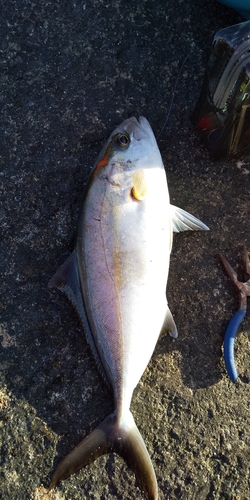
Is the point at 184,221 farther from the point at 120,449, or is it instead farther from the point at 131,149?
the point at 120,449

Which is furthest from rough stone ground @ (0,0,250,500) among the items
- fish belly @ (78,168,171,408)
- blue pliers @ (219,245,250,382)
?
fish belly @ (78,168,171,408)

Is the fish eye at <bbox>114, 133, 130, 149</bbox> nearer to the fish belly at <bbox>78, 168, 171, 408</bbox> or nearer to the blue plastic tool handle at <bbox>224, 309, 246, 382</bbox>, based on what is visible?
the fish belly at <bbox>78, 168, 171, 408</bbox>

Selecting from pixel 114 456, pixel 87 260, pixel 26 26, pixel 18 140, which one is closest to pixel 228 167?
pixel 87 260

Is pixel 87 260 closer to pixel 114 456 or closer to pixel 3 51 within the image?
pixel 114 456

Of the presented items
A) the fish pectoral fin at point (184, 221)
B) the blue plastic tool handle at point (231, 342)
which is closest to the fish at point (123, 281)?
the fish pectoral fin at point (184, 221)

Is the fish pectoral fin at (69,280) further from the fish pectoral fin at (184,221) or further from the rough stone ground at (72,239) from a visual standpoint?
the fish pectoral fin at (184,221)
